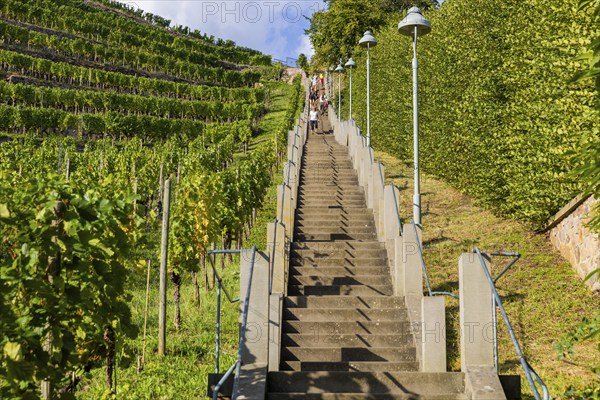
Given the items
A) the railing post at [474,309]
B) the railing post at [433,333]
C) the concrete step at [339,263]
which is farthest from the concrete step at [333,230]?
the railing post at [474,309]

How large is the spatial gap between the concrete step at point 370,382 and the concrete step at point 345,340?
1.33m

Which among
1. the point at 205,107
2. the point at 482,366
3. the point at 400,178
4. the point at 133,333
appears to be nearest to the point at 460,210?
the point at 400,178

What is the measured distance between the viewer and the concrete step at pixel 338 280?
9.58 meters

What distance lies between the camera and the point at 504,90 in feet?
41.7

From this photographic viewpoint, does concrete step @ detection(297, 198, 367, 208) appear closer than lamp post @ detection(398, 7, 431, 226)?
No

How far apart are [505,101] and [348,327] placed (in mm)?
7945

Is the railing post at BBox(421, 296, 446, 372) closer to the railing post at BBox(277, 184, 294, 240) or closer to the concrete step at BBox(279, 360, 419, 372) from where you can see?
the concrete step at BBox(279, 360, 419, 372)

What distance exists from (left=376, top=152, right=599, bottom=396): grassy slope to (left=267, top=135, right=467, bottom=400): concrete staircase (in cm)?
114

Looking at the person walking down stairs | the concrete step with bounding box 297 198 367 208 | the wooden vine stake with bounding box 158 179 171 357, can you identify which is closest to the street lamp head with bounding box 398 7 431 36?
the concrete step with bounding box 297 198 367 208

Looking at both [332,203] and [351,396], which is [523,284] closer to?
[351,396]

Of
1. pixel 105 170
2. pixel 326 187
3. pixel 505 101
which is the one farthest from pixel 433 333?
pixel 105 170

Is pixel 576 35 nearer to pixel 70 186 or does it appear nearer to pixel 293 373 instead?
pixel 293 373

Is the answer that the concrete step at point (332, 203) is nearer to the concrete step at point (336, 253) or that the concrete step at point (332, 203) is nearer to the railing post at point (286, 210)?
the railing post at point (286, 210)

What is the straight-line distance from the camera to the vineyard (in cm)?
437
